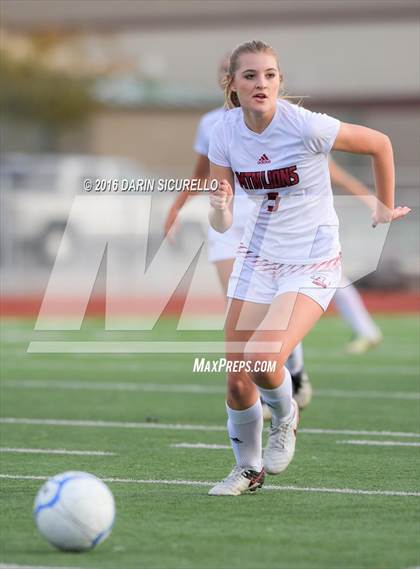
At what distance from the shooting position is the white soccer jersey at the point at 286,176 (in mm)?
6309

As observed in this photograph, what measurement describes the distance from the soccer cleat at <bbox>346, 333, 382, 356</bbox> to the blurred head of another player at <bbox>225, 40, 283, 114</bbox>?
22.9 feet

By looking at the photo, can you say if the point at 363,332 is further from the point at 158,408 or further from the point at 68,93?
the point at 68,93

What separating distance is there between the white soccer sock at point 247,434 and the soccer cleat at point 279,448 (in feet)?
0.16

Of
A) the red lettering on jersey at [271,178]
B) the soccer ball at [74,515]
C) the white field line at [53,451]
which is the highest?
the red lettering on jersey at [271,178]

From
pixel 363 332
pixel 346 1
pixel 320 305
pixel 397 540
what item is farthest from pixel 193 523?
pixel 346 1

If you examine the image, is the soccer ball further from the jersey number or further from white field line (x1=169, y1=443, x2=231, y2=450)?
white field line (x1=169, y1=443, x2=231, y2=450)

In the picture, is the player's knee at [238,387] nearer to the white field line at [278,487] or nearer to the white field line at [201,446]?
the white field line at [278,487]

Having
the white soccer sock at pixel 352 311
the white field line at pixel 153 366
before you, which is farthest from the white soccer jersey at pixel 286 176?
the white soccer sock at pixel 352 311

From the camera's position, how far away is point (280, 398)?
6.47 m

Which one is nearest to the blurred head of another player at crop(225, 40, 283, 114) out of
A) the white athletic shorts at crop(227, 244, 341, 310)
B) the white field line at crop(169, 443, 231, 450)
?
the white athletic shorts at crop(227, 244, 341, 310)

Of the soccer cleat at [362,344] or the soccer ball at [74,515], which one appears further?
the soccer cleat at [362,344]

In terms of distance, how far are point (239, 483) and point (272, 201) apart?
1304mm

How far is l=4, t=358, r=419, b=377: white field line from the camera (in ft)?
40.9

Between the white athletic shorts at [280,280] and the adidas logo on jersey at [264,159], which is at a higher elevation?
the adidas logo on jersey at [264,159]
